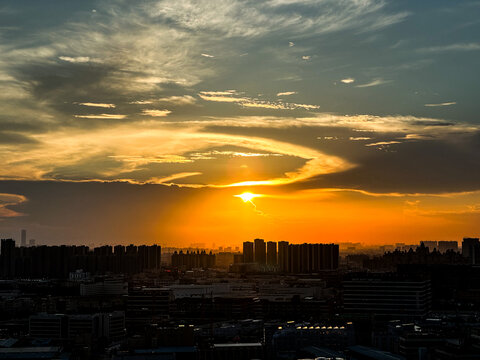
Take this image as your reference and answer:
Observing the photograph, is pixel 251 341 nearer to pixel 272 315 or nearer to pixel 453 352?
pixel 453 352

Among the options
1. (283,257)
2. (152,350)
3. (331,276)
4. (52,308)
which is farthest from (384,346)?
(283,257)

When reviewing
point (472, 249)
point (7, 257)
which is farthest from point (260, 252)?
point (7, 257)

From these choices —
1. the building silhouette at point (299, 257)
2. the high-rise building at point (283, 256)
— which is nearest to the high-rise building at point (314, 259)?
the building silhouette at point (299, 257)

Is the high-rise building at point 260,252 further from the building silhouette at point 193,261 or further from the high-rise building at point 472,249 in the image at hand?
the high-rise building at point 472,249

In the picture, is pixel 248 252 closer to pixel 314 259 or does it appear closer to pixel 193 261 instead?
pixel 193 261

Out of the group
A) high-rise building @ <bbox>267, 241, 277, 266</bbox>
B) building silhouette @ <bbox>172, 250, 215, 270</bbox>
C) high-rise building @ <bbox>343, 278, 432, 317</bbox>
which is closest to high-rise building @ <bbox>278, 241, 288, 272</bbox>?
high-rise building @ <bbox>267, 241, 277, 266</bbox>

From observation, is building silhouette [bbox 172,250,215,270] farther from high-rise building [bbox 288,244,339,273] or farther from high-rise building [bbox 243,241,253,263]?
high-rise building [bbox 288,244,339,273]

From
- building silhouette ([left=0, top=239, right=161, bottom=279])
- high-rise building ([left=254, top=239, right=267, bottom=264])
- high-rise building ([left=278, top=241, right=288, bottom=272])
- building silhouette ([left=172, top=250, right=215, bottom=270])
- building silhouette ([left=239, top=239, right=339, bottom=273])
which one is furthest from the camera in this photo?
building silhouette ([left=172, top=250, right=215, bottom=270])
